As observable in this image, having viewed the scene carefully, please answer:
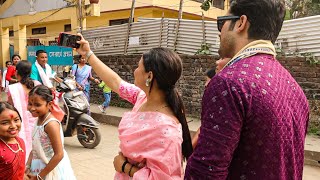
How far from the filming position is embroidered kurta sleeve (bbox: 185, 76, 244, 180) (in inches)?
38.2

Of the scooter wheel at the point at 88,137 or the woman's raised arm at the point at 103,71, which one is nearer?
the woman's raised arm at the point at 103,71

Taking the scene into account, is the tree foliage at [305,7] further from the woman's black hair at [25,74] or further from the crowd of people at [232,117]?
the crowd of people at [232,117]

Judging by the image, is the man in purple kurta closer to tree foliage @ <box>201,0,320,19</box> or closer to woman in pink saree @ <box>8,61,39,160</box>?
woman in pink saree @ <box>8,61,39,160</box>

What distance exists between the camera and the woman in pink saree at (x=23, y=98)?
11.4ft

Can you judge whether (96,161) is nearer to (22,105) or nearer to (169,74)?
(22,105)

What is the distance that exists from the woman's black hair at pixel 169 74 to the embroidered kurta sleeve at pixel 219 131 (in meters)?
0.54

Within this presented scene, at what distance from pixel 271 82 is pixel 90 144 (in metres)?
4.77

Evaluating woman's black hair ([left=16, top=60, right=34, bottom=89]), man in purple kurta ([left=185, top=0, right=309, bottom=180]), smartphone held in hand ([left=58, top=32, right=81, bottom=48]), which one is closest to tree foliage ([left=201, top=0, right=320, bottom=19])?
woman's black hair ([left=16, top=60, right=34, bottom=89])

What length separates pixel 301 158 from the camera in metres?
1.19

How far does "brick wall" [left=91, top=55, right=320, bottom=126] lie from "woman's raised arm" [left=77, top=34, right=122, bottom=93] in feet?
15.7

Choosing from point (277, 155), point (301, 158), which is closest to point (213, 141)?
point (277, 155)

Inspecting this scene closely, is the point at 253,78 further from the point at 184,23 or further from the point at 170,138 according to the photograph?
the point at 184,23

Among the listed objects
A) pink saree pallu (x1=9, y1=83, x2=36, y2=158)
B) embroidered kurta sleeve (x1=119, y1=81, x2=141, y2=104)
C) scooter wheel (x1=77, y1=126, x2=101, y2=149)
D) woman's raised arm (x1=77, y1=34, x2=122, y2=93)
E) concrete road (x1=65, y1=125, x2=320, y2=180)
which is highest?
woman's raised arm (x1=77, y1=34, x2=122, y2=93)

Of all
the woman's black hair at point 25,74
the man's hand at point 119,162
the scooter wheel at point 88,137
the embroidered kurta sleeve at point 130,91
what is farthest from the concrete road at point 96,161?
the man's hand at point 119,162
